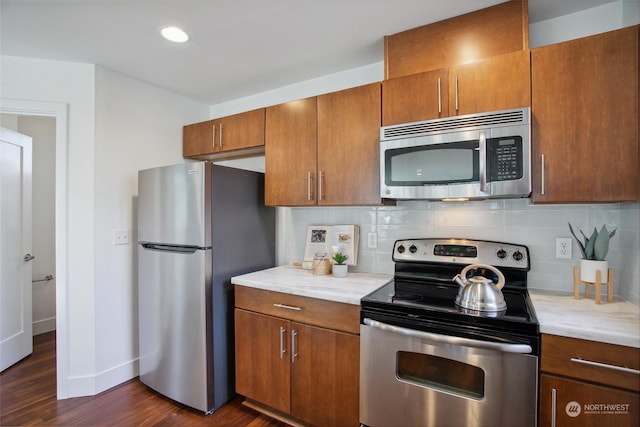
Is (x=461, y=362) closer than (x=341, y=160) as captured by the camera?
Yes

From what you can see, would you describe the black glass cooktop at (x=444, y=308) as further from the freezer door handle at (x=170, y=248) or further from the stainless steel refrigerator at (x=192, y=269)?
the freezer door handle at (x=170, y=248)

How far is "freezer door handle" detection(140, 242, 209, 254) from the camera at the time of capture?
2.05 meters

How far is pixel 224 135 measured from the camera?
2.64 metres

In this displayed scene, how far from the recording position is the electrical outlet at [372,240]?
2228mm

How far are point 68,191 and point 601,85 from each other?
3.18 m

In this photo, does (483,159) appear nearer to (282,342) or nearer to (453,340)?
(453,340)

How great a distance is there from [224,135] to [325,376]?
Result: 6.59ft

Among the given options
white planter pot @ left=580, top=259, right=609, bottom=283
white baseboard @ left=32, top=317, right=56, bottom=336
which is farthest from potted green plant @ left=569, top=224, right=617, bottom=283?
white baseboard @ left=32, top=317, right=56, bottom=336

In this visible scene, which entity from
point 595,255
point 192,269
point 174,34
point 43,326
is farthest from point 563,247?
point 43,326

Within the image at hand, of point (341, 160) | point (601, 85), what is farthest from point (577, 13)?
point (341, 160)

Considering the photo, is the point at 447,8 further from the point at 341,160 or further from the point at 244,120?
the point at 244,120

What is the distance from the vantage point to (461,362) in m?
1.35

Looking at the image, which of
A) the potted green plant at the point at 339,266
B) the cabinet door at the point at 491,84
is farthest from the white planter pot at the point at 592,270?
the potted green plant at the point at 339,266

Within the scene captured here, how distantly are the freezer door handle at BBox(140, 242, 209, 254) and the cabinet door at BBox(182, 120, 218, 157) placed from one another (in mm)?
941
